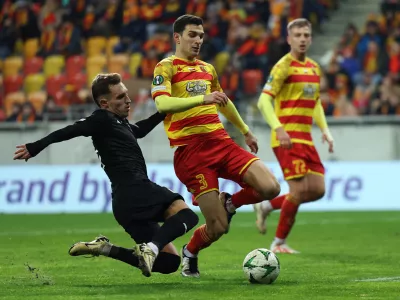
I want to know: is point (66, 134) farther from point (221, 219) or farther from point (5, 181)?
Result: point (5, 181)

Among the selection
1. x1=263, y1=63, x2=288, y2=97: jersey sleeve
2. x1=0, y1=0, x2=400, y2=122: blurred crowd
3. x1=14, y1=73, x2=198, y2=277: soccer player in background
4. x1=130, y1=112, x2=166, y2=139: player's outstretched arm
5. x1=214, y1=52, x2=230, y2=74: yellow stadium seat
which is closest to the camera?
x1=14, y1=73, x2=198, y2=277: soccer player in background

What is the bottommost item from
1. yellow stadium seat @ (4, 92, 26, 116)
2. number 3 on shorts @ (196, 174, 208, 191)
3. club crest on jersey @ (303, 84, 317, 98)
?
yellow stadium seat @ (4, 92, 26, 116)

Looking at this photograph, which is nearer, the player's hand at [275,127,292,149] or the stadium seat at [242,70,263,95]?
the player's hand at [275,127,292,149]

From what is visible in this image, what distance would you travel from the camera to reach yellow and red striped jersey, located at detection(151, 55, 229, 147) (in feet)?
27.7

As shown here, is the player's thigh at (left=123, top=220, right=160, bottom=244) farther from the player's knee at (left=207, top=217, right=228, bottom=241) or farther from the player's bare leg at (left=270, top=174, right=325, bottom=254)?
the player's bare leg at (left=270, top=174, right=325, bottom=254)

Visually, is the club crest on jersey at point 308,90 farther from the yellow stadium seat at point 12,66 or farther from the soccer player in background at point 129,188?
the yellow stadium seat at point 12,66

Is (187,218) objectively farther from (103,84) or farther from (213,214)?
(103,84)

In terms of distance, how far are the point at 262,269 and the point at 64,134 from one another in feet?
5.96

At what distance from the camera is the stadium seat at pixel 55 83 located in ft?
72.5

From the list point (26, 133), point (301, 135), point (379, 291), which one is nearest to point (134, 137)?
point (379, 291)

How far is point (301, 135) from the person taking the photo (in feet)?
34.8

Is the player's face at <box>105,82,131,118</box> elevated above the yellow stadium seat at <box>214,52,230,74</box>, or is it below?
above

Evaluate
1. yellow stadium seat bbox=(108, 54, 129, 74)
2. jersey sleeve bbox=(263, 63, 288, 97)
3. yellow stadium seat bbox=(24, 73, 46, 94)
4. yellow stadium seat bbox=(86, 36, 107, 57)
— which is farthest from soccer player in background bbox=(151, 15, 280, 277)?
yellow stadium seat bbox=(86, 36, 107, 57)

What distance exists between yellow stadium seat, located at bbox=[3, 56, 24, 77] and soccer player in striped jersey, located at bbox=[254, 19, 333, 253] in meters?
13.4
